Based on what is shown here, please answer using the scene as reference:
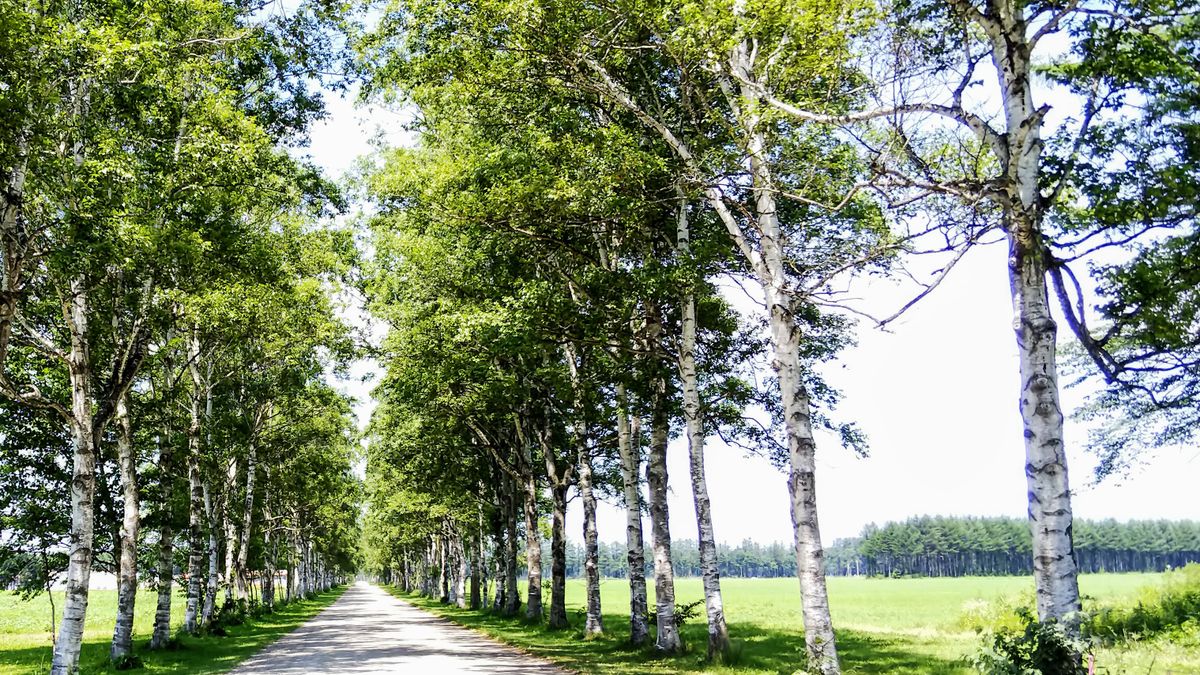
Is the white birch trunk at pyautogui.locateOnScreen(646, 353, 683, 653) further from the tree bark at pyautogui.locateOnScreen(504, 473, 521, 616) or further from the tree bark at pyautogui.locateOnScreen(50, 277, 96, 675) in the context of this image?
the tree bark at pyautogui.locateOnScreen(504, 473, 521, 616)

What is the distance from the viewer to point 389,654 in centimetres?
2072

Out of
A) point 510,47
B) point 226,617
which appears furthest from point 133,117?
point 226,617

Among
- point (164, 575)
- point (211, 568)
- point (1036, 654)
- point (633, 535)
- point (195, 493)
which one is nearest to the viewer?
point (1036, 654)

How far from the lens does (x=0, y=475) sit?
878 inches

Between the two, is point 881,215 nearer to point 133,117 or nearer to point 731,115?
point 731,115

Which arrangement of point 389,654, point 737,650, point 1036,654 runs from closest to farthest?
point 1036,654 → point 737,650 → point 389,654

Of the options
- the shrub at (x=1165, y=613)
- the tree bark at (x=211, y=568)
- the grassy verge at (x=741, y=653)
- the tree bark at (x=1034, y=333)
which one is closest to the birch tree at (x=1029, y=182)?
the tree bark at (x=1034, y=333)

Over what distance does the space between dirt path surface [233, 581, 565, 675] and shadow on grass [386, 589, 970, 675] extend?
108cm

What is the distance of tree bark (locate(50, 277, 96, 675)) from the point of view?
14.8 meters

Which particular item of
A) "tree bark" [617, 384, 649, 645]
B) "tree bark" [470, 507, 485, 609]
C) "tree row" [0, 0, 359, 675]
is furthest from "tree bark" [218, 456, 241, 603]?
"tree bark" [617, 384, 649, 645]

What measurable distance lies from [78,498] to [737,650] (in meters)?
13.7

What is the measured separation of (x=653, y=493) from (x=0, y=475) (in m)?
18.4

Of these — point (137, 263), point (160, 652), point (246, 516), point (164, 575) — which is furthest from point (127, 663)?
point (246, 516)

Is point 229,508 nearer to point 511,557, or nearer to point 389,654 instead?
point 511,557
